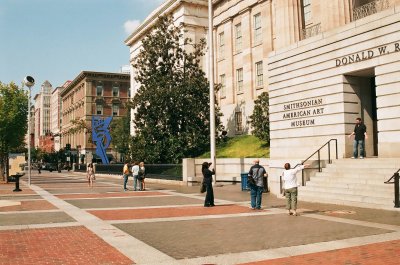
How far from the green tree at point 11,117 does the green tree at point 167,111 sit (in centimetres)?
1300

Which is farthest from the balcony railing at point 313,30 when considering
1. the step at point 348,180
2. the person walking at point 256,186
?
the person walking at point 256,186

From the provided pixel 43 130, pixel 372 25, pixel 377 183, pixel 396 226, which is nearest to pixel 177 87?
pixel 372 25

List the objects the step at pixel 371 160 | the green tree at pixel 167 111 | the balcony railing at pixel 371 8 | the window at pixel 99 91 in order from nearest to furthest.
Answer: the step at pixel 371 160 → the balcony railing at pixel 371 8 → the green tree at pixel 167 111 → the window at pixel 99 91

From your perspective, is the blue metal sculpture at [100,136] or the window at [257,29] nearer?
the window at [257,29]

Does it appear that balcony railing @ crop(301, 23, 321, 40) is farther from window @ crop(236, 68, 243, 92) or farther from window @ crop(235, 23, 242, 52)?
window @ crop(235, 23, 242, 52)

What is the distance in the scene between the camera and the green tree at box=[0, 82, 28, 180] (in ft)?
126

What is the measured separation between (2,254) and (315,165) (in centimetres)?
1439

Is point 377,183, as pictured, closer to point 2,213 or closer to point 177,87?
point 2,213

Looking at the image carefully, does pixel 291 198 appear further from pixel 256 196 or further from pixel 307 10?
pixel 307 10

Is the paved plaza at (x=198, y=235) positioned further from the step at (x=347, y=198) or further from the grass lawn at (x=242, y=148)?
the grass lawn at (x=242, y=148)

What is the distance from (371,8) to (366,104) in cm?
501

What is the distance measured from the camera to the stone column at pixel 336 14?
21516mm

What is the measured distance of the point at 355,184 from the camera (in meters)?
16.1

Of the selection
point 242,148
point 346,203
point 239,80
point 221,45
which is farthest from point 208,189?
point 221,45
